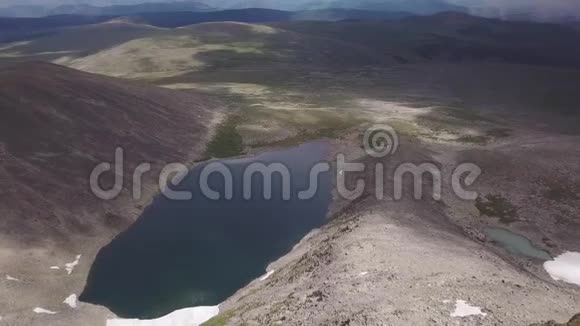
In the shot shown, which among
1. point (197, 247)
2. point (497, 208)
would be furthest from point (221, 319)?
point (497, 208)

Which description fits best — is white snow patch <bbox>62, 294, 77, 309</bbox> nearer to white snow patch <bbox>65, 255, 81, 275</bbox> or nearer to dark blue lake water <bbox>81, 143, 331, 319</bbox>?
dark blue lake water <bbox>81, 143, 331, 319</bbox>

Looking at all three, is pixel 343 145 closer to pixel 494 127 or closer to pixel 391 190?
pixel 391 190

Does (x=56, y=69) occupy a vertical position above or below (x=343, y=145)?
above

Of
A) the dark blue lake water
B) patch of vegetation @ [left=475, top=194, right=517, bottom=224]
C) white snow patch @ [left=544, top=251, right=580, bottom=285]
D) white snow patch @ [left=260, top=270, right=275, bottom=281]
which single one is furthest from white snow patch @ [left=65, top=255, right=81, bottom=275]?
patch of vegetation @ [left=475, top=194, right=517, bottom=224]

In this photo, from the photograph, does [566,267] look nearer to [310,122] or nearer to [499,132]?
[499,132]

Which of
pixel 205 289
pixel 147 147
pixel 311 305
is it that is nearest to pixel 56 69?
pixel 147 147

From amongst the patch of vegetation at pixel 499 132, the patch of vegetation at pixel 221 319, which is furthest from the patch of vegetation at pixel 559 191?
the patch of vegetation at pixel 221 319
